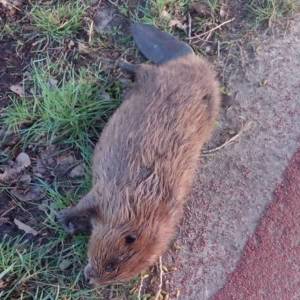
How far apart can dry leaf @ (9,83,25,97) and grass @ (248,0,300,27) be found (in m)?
1.61

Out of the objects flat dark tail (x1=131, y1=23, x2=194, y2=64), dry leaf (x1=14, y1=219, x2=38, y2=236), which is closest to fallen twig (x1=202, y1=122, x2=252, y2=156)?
flat dark tail (x1=131, y1=23, x2=194, y2=64)

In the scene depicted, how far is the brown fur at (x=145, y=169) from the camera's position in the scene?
322 centimetres

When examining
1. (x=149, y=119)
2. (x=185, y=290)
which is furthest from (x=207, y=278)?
(x=149, y=119)

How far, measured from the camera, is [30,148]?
12.5 ft

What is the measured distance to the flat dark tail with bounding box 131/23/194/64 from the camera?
3.85m

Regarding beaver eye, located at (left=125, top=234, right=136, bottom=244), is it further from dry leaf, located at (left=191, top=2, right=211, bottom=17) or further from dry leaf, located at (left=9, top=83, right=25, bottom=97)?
dry leaf, located at (left=191, top=2, right=211, bottom=17)

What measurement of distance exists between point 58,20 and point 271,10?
142cm

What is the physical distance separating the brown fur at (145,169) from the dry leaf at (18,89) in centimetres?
68

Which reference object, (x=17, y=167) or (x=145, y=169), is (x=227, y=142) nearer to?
(x=145, y=169)

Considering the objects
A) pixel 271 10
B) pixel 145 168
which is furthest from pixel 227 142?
pixel 271 10

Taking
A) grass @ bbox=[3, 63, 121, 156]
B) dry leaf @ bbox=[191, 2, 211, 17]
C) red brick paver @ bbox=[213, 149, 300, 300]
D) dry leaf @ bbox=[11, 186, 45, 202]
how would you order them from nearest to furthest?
1. red brick paver @ bbox=[213, 149, 300, 300]
2. dry leaf @ bbox=[11, 186, 45, 202]
3. grass @ bbox=[3, 63, 121, 156]
4. dry leaf @ bbox=[191, 2, 211, 17]

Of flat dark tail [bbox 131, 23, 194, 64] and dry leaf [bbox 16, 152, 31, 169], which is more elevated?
flat dark tail [bbox 131, 23, 194, 64]

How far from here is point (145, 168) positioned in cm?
338

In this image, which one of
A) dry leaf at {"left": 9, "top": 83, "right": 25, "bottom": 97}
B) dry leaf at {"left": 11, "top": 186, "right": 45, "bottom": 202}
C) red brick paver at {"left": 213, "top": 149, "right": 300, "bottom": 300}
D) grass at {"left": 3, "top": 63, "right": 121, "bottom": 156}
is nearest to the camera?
red brick paver at {"left": 213, "top": 149, "right": 300, "bottom": 300}
